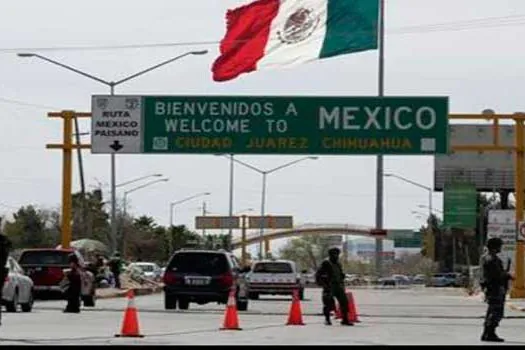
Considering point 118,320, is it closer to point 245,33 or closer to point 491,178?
point 245,33

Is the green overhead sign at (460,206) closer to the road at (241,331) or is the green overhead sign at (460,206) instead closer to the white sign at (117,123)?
the white sign at (117,123)

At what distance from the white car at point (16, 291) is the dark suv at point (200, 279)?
15.4 feet

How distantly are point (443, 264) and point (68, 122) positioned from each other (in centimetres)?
9690

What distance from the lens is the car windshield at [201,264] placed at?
119 ft

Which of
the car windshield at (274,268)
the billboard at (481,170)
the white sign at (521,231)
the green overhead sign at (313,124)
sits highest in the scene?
the billboard at (481,170)

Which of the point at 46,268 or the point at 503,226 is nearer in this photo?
the point at 46,268

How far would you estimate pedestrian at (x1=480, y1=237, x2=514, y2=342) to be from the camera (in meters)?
21.8

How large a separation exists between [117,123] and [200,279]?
7.67 meters

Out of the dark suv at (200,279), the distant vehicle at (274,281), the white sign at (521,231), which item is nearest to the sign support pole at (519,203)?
the white sign at (521,231)

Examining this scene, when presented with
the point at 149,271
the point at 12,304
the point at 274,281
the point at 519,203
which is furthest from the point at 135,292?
the point at 12,304

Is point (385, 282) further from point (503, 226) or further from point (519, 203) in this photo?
point (519, 203)

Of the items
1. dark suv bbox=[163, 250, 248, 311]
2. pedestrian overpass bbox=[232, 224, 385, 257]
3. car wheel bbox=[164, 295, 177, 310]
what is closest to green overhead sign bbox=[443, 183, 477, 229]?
dark suv bbox=[163, 250, 248, 311]

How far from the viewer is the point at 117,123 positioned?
41.8 meters

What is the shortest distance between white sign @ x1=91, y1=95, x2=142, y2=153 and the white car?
9626mm
